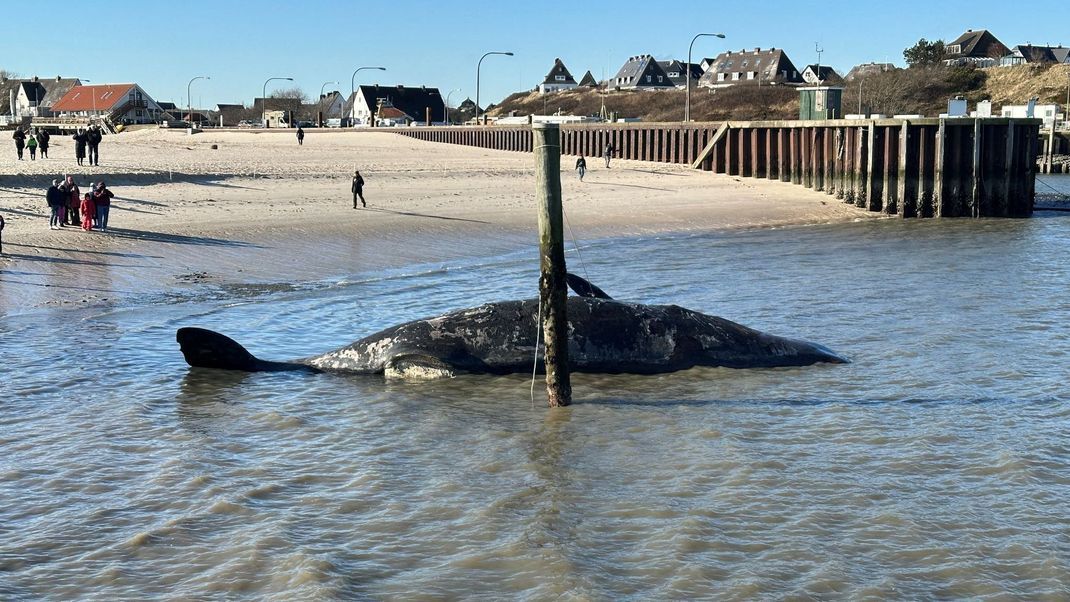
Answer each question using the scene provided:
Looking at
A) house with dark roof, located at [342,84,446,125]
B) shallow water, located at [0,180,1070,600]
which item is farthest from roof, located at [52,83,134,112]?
shallow water, located at [0,180,1070,600]

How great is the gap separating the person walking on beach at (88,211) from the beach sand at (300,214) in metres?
0.48

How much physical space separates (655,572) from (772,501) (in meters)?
1.63

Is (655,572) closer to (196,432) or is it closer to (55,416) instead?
(196,432)

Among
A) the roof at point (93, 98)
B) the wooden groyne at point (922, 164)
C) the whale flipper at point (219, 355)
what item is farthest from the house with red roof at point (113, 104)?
the whale flipper at point (219, 355)

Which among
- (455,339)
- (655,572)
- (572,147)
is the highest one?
(572,147)

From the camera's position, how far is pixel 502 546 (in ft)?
23.2

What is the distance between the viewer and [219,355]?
11.9 metres

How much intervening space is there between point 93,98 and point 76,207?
365 feet

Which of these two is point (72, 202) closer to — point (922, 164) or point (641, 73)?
point (922, 164)

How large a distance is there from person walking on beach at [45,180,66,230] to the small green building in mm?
35008

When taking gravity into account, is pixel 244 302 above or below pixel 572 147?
below

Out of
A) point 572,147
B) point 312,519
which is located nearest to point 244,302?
point 312,519

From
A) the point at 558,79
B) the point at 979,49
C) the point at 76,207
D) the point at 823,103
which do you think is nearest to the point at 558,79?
the point at 558,79

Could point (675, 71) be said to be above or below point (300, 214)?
above
